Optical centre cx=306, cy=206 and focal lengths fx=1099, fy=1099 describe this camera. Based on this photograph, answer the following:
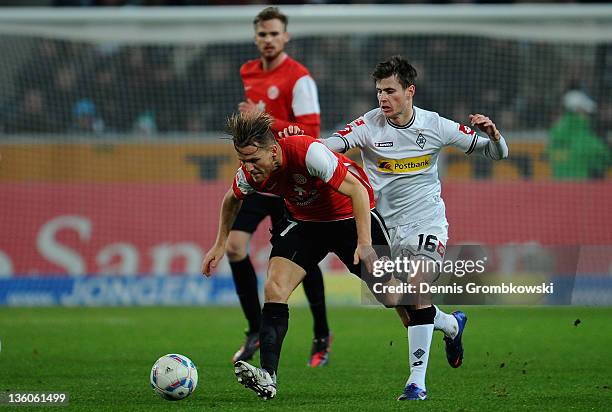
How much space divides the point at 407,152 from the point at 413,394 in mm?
1724

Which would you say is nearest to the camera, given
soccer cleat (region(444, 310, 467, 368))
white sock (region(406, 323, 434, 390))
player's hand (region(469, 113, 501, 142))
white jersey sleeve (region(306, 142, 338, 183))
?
white jersey sleeve (region(306, 142, 338, 183))

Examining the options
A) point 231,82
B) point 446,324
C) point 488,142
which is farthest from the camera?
point 231,82

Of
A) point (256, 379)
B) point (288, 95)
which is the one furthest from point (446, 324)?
point (288, 95)

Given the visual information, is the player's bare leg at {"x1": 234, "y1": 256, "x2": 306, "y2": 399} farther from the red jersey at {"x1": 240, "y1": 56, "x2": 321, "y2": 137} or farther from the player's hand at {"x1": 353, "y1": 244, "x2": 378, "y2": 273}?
the red jersey at {"x1": 240, "y1": 56, "x2": 321, "y2": 137}

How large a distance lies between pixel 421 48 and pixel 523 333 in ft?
15.7

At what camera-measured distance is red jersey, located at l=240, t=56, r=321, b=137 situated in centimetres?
880

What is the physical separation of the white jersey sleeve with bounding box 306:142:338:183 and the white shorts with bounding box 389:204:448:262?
109cm

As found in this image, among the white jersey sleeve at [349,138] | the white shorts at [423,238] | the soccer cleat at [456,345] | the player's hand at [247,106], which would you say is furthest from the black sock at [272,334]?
the player's hand at [247,106]

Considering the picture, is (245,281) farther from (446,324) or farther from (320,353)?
(446,324)

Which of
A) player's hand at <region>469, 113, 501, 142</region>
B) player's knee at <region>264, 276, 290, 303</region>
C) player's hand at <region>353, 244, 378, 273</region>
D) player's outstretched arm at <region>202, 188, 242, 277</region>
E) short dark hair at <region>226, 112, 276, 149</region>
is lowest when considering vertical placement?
player's knee at <region>264, 276, 290, 303</region>

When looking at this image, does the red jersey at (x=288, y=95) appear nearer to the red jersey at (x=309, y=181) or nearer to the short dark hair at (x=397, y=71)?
the short dark hair at (x=397, y=71)

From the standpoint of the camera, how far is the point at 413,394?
6.54 metres

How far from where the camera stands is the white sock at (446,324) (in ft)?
24.4

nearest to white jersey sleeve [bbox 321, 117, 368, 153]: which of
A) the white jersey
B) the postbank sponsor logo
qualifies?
the white jersey
